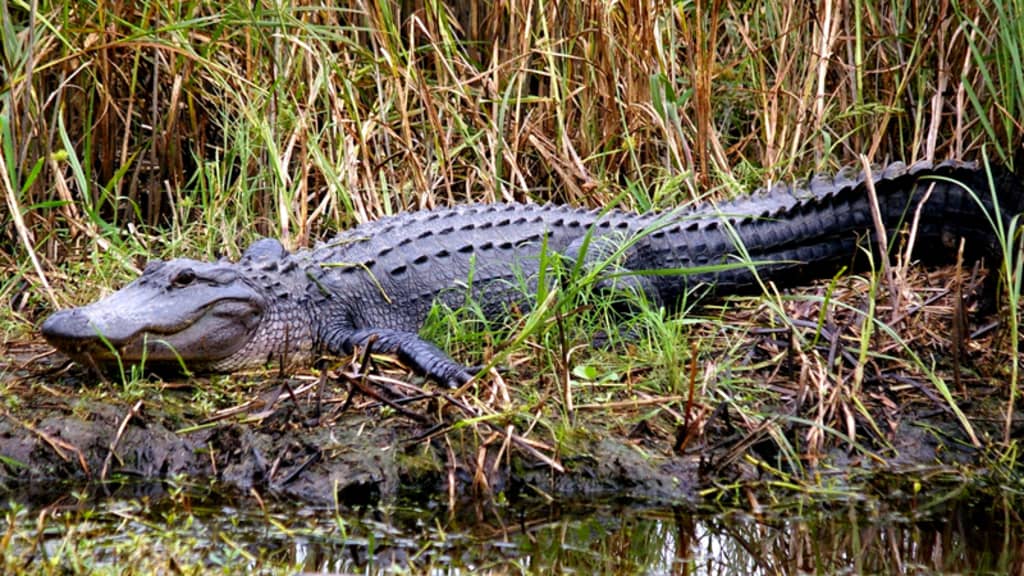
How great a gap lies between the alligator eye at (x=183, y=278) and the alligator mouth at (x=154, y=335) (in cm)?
12

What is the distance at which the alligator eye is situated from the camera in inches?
179

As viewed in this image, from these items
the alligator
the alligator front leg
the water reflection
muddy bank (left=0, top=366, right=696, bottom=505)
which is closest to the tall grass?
the alligator

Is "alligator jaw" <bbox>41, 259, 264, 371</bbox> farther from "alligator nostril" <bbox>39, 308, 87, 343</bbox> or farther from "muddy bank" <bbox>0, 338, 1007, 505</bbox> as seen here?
"muddy bank" <bbox>0, 338, 1007, 505</bbox>

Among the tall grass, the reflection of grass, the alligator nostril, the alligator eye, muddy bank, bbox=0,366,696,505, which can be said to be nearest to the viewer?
muddy bank, bbox=0,366,696,505

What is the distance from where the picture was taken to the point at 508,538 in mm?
3383

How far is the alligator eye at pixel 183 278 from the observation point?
4555mm

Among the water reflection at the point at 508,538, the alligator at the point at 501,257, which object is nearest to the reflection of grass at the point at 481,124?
the alligator at the point at 501,257

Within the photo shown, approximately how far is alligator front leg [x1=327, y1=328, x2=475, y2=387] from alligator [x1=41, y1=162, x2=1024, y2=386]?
0.06 feet

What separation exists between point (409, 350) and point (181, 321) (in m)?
0.81

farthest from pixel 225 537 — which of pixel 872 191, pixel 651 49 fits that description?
pixel 651 49

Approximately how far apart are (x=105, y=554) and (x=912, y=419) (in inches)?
97.0

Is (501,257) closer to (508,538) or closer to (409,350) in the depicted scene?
(409,350)

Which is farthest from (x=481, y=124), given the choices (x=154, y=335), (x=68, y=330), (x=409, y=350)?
(x=68, y=330)

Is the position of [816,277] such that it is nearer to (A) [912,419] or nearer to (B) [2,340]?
(A) [912,419]
